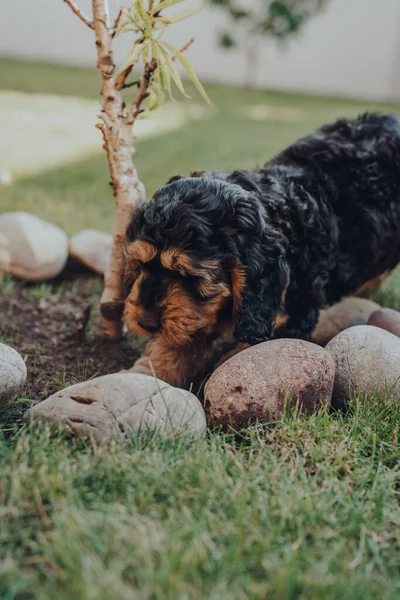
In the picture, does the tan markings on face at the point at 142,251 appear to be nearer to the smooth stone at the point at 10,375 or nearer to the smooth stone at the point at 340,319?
the smooth stone at the point at 10,375

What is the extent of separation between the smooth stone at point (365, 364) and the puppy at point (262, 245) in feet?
1.29

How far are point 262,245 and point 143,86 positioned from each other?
1.13 m

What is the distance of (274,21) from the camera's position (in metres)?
18.8

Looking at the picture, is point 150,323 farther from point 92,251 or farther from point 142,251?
point 92,251

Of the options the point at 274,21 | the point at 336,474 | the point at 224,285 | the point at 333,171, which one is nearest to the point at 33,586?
the point at 336,474

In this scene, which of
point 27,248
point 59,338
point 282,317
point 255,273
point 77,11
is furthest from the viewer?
point 27,248

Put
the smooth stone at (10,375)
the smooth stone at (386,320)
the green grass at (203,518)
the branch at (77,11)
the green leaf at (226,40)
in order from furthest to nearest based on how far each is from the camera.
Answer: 1. the green leaf at (226,40)
2. the smooth stone at (386,320)
3. the branch at (77,11)
4. the smooth stone at (10,375)
5. the green grass at (203,518)

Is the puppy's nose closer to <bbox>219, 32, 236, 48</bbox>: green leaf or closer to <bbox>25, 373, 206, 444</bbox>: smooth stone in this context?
<bbox>25, 373, 206, 444</bbox>: smooth stone

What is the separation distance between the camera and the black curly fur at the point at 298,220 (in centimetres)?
298

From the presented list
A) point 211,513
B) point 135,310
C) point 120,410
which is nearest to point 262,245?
point 135,310

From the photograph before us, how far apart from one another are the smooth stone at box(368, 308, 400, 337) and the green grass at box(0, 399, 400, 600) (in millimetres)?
1163

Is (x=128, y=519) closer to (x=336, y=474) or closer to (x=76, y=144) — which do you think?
(x=336, y=474)

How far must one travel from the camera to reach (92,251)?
15.1 ft

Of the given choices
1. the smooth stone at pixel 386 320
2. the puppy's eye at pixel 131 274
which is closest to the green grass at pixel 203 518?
the puppy's eye at pixel 131 274
